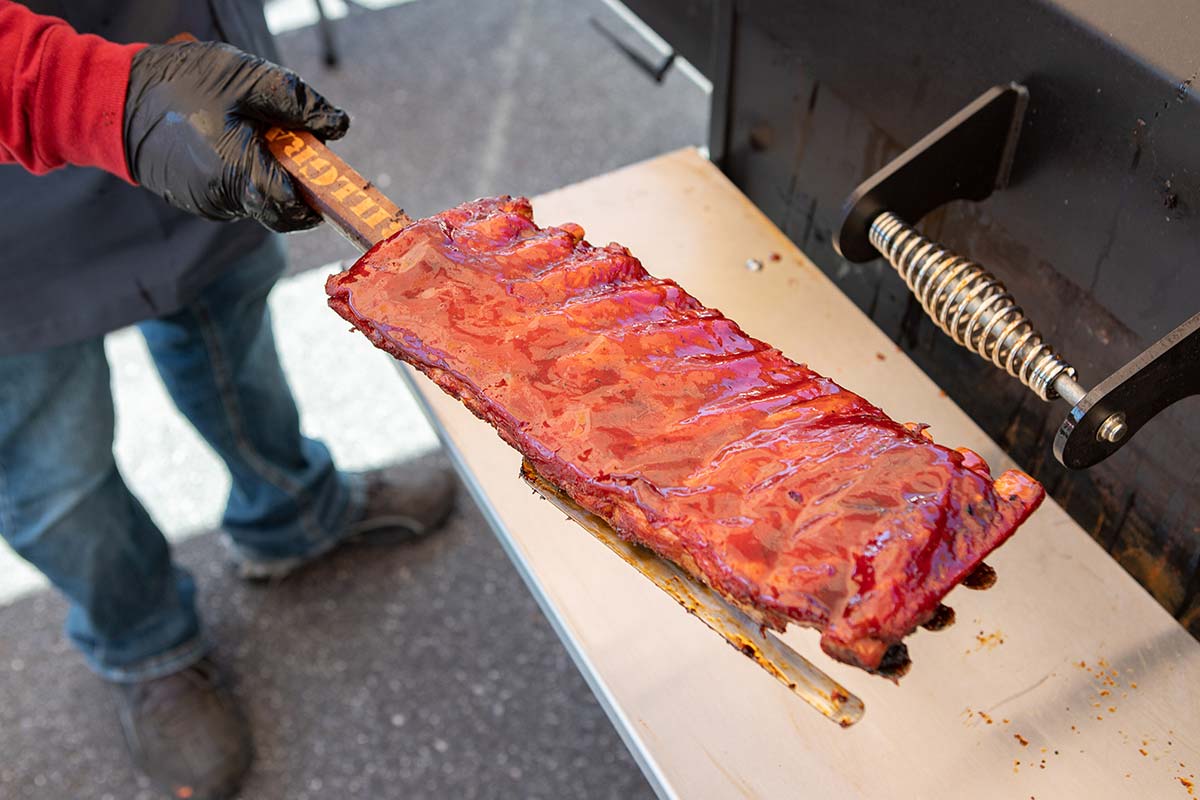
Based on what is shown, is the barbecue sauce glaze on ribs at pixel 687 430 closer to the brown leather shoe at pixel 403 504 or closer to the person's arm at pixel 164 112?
the person's arm at pixel 164 112

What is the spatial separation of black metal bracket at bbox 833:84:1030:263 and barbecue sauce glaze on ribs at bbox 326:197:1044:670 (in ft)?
0.73

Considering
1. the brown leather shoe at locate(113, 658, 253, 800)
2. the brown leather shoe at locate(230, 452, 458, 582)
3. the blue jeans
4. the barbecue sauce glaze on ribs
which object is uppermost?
the barbecue sauce glaze on ribs

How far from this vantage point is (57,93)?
4.02 ft

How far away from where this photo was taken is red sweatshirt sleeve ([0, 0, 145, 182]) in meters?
1.20

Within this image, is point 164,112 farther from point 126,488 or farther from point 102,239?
point 126,488

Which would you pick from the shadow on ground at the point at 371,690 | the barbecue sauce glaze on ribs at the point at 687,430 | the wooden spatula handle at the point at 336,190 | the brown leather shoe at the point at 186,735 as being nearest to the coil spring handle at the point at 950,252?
the barbecue sauce glaze on ribs at the point at 687,430

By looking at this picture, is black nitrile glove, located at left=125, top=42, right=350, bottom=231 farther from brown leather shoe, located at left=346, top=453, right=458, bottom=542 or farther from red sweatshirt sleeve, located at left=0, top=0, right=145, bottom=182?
brown leather shoe, located at left=346, top=453, right=458, bottom=542

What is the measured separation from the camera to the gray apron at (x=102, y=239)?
1.49m

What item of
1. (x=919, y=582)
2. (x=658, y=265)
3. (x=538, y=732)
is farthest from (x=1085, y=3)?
(x=538, y=732)

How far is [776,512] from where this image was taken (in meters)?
0.87

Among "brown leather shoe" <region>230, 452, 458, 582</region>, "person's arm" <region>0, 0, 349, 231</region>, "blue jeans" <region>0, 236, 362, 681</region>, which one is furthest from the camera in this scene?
"brown leather shoe" <region>230, 452, 458, 582</region>

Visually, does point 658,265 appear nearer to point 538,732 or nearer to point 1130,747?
point 1130,747

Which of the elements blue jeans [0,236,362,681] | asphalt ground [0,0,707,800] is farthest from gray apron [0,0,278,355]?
asphalt ground [0,0,707,800]

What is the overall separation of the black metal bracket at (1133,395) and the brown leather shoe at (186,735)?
69.0 inches
